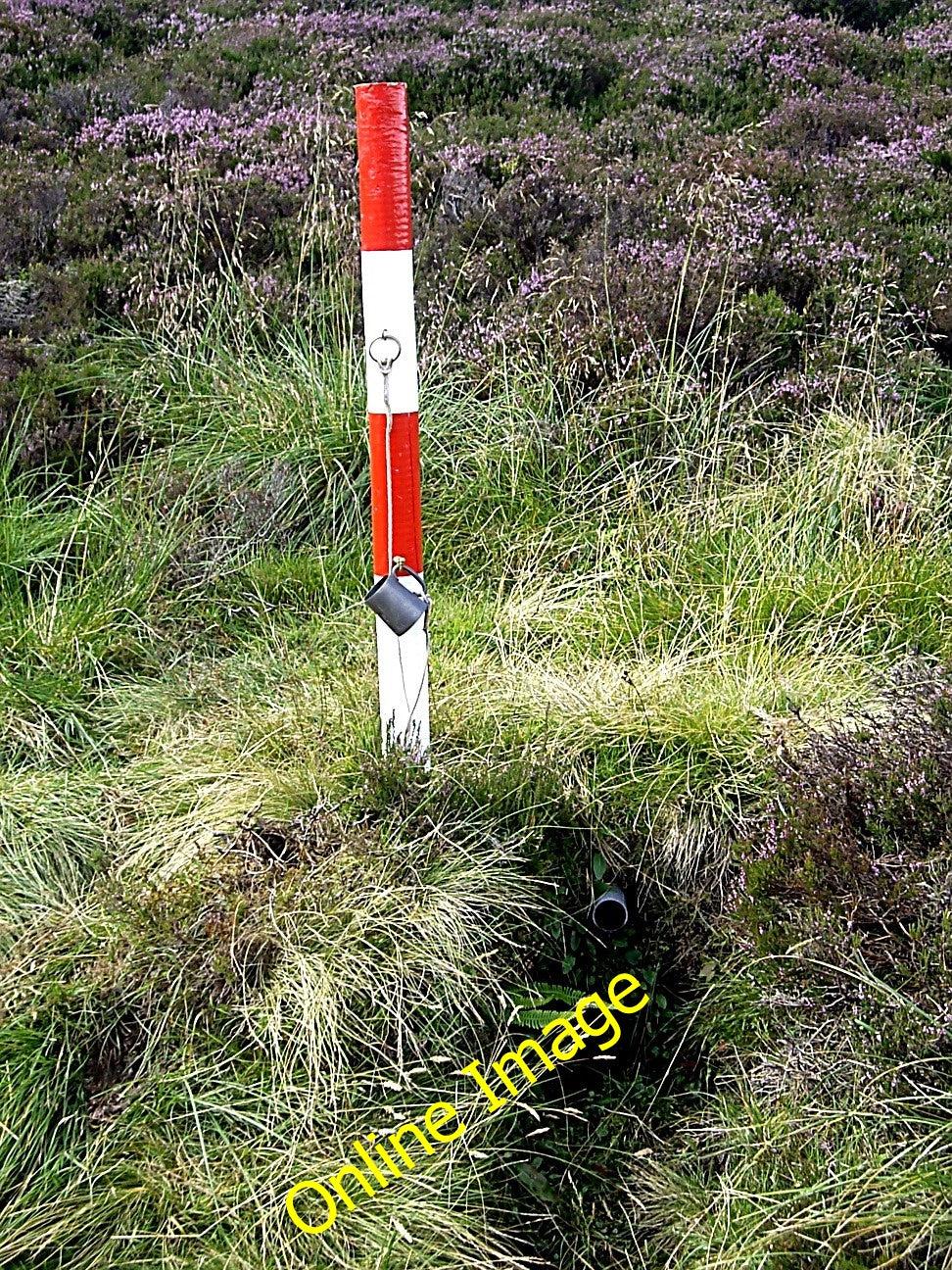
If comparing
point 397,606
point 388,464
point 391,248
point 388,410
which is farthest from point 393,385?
point 397,606

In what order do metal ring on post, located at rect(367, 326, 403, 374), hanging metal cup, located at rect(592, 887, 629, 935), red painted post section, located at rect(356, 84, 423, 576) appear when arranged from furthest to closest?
hanging metal cup, located at rect(592, 887, 629, 935) < metal ring on post, located at rect(367, 326, 403, 374) < red painted post section, located at rect(356, 84, 423, 576)

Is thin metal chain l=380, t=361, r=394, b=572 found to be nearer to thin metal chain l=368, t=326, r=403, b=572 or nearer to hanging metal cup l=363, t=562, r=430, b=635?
thin metal chain l=368, t=326, r=403, b=572

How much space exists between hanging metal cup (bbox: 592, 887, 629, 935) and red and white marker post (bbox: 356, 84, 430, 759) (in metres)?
0.57

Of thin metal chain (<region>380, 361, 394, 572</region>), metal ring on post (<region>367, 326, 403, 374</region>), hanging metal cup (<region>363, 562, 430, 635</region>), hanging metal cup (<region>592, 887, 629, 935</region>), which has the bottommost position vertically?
hanging metal cup (<region>592, 887, 629, 935</region>)

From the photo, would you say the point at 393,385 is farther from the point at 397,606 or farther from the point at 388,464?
the point at 397,606

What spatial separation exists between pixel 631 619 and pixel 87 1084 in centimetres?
200

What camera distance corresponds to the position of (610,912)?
2.93 m

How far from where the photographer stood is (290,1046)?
2.55 m

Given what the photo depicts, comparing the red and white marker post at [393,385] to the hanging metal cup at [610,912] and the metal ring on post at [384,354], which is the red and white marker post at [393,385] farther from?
the hanging metal cup at [610,912]

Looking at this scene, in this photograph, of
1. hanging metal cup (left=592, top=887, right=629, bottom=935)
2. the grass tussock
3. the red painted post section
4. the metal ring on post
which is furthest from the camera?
hanging metal cup (left=592, top=887, right=629, bottom=935)

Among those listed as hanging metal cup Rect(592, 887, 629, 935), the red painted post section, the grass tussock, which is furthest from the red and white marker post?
hanging metal cup Rect(592, 887, 629, 935)

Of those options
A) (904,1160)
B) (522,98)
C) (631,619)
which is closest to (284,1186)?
(904,1160)

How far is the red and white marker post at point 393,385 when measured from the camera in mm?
2623

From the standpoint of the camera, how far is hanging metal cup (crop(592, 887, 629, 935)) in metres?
2.89
